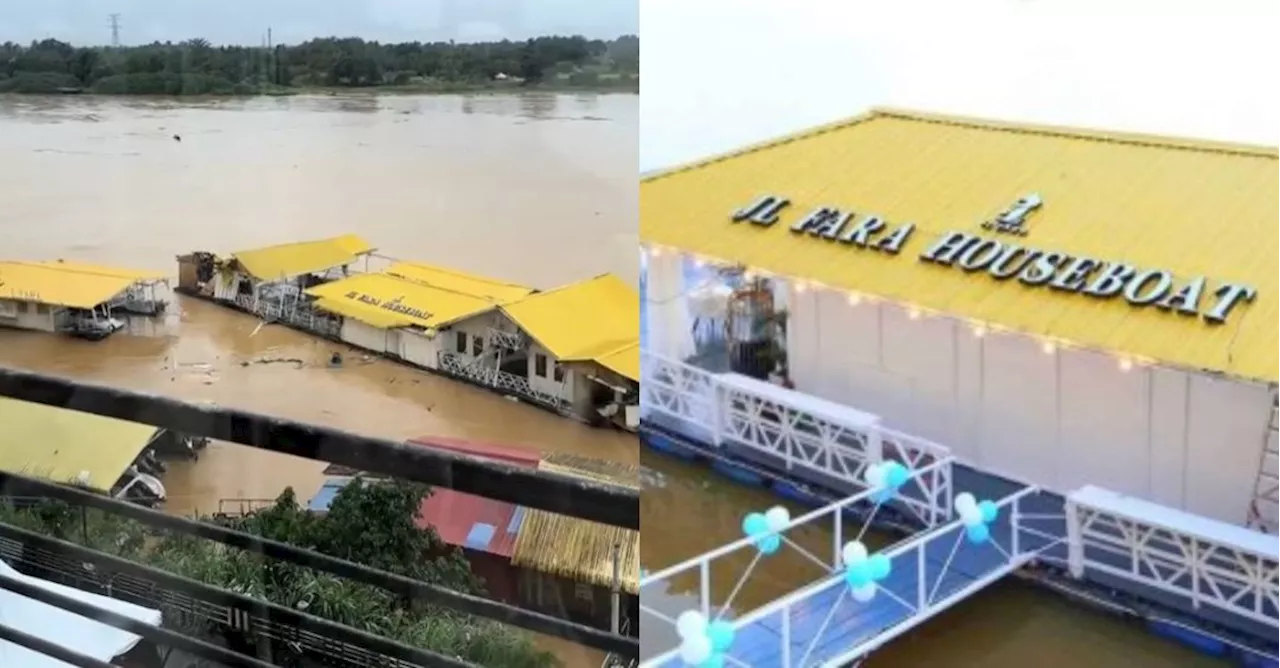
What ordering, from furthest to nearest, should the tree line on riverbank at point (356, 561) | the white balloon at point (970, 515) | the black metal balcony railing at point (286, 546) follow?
the white balloon at point (970, 515) < the tree line on riverbank at point (356, 561) < the black metal balcony railing at point (286, 546)

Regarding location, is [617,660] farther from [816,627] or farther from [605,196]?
[605,196]

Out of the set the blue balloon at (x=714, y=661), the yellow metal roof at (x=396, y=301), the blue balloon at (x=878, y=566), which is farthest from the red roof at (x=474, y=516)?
the blue balloon at (x=878, y=566)

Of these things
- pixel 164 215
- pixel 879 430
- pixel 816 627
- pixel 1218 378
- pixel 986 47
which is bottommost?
pixel 816 627

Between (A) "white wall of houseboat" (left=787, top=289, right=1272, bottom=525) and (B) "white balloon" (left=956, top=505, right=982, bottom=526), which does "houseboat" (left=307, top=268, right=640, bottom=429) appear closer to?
(A) "white wall of houseboat" (left=787, top=289, right=1272, bottom=525)

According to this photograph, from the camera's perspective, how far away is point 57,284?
2.21 metres

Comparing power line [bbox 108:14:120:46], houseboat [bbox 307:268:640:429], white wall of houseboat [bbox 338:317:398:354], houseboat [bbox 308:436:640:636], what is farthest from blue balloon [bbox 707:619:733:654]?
power line [bbox 108:14:120:46]

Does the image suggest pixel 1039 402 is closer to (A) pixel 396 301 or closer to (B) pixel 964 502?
(B) pixel 964 502

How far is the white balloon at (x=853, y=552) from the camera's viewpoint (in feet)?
7.12

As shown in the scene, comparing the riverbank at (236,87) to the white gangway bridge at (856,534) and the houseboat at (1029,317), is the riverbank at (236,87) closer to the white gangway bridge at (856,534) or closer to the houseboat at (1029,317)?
the houseboat at (1029,317)

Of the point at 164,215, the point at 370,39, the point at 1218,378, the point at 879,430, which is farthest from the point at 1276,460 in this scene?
the point at 164,215

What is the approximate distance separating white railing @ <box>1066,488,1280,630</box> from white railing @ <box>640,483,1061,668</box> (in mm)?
64

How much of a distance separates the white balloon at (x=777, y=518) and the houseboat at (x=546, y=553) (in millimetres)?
311

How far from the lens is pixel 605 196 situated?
199 cm

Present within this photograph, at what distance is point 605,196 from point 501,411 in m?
0.39
